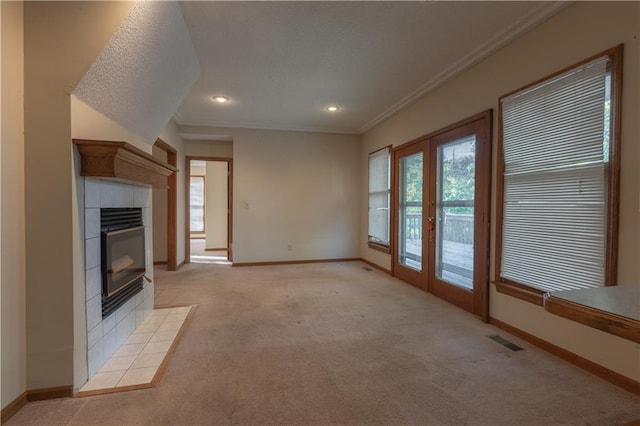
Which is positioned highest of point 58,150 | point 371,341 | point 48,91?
point 48,91

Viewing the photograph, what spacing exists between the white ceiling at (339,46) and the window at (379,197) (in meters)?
1.01

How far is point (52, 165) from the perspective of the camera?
1.65 metres

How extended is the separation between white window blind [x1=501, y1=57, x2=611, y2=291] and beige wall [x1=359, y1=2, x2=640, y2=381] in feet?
0.34

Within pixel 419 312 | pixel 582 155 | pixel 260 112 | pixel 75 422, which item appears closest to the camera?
pixel 75 422

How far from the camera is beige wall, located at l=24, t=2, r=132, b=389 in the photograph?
1.62 m

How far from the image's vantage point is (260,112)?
470cm

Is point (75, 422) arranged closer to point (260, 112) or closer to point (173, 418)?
point (173, 418)

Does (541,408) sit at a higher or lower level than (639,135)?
lower

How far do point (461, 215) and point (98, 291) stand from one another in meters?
3.38

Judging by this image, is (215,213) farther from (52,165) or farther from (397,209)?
(52,165)

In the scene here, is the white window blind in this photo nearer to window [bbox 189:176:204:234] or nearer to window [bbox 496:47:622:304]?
window [bbox 496:47:622:304]

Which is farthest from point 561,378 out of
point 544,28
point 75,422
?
point 75,422

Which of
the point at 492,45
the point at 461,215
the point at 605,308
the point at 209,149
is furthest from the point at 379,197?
the point at 605,308

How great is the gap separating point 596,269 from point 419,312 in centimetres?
155
